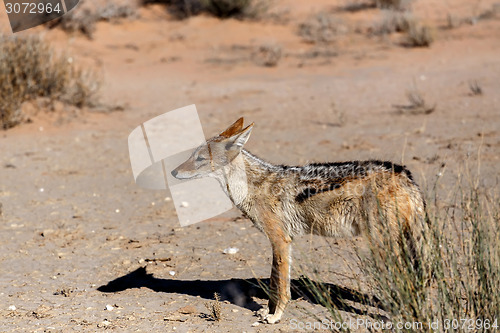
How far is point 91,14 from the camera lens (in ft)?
66.0

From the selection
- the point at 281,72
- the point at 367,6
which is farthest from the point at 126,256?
the point at 367,6

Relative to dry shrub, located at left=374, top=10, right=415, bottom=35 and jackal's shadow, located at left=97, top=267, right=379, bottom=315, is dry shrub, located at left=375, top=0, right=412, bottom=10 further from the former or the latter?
jackal's shadow, located at left=97, top=267, right=379, bottom=315

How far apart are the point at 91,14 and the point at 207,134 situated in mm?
10131

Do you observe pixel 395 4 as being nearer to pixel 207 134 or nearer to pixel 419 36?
pixel 419 36

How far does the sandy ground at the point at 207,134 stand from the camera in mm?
6004

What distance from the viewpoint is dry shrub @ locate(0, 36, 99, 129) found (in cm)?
1205

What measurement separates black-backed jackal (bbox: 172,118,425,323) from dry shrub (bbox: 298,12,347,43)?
1307 centimetres

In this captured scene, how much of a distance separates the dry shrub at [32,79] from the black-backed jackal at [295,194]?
732 centimetres

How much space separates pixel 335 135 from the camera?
11281mm

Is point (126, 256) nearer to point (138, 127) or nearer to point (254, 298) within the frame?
point (254, 298)

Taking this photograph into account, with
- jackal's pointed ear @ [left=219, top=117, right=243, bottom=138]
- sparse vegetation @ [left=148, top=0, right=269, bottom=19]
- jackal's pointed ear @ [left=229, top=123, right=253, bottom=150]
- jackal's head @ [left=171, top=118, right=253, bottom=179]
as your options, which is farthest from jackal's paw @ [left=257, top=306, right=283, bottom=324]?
sparse vegetation @ [left=148, top=0, right=269, bottom=19]

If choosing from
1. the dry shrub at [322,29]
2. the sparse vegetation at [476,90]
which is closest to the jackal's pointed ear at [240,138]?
the sparse vegetation at [476,90]

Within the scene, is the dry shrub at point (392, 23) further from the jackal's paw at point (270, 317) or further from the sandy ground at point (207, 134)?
the jackal's paw at point (270, 317)

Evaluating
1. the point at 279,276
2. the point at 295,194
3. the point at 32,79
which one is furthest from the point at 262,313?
the point at 32,79
